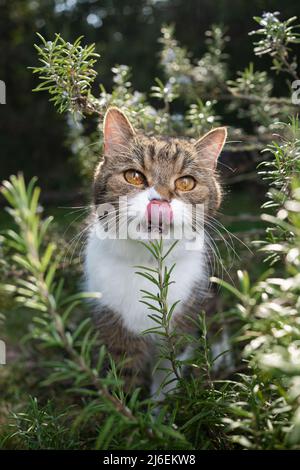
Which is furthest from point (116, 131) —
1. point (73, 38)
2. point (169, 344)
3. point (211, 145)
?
point (73, 38)

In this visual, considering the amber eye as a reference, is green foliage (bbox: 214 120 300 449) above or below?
below

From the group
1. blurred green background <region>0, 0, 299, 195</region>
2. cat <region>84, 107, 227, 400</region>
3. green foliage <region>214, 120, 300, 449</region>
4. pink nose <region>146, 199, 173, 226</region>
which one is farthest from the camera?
blurred green background <region>0, 0, 299, 195</region>

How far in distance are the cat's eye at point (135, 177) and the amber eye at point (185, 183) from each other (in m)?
0.10

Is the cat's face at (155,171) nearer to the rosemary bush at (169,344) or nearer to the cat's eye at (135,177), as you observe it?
the cat's eye at (135,177)

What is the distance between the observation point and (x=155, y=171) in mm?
1266

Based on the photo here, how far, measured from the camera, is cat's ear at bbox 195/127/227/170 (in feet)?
4.40

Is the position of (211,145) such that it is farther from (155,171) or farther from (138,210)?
(138,210)

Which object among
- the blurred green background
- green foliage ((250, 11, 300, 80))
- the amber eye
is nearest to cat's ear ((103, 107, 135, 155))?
the amber eye

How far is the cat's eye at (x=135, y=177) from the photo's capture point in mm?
1274

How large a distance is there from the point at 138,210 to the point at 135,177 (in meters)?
0.15

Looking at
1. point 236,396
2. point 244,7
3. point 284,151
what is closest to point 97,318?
point 236,396

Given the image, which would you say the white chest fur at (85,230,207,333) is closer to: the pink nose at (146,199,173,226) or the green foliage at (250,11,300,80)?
the pink nose at (146,199,173,226)

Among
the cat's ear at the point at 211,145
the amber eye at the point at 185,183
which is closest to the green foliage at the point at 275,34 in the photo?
the cat's ear at the point at 211,145
